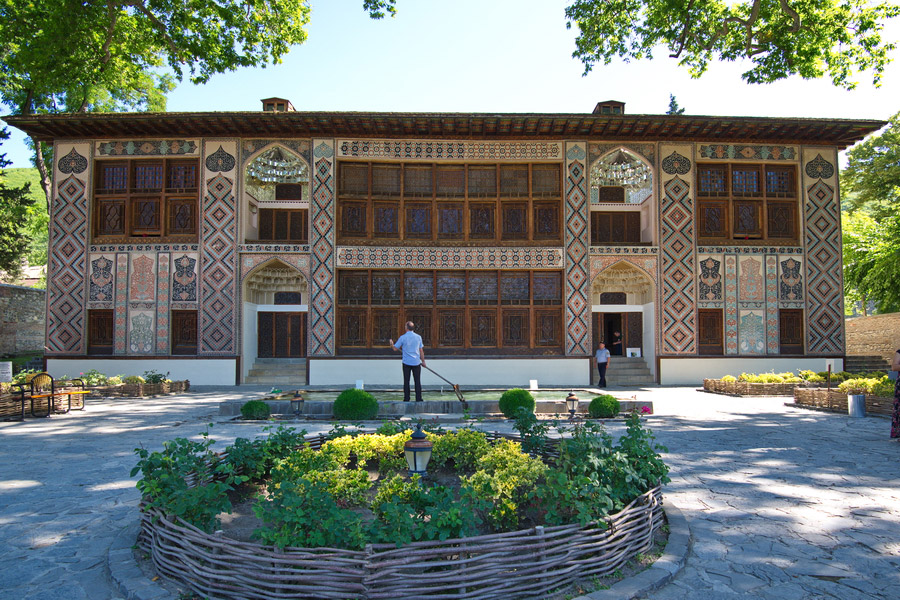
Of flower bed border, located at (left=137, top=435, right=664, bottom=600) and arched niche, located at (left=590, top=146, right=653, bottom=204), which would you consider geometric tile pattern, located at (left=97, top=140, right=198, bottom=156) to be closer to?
arched niche, located at (left=590, top=146, right=653, bottom=204)

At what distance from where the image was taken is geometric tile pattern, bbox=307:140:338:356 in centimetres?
1866

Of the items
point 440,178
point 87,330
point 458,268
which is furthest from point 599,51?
point 87,330

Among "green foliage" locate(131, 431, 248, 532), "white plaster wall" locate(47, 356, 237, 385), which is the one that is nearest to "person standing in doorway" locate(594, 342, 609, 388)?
"white plaster wall" locate(47, 356, 237, 385)

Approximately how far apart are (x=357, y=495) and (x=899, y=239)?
81.3ft

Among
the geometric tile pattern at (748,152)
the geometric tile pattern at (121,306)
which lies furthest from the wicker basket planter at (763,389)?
the geometric tile pattern at (121,306)

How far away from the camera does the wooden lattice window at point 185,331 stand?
18.8 m

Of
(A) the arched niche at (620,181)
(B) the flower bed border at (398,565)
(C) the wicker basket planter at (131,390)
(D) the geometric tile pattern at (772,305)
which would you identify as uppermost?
(A) the arched niche at (620,181)

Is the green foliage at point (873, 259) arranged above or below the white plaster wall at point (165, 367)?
above

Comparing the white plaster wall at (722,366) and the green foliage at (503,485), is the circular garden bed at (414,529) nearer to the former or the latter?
the green foliage at (503,485)

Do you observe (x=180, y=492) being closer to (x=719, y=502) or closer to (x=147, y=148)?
(x=719, y=502)

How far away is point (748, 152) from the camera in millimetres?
19578

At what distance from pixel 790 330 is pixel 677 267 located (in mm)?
4315

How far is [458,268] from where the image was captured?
19.0 meters

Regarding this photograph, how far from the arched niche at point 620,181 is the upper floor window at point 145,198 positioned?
533 inches
